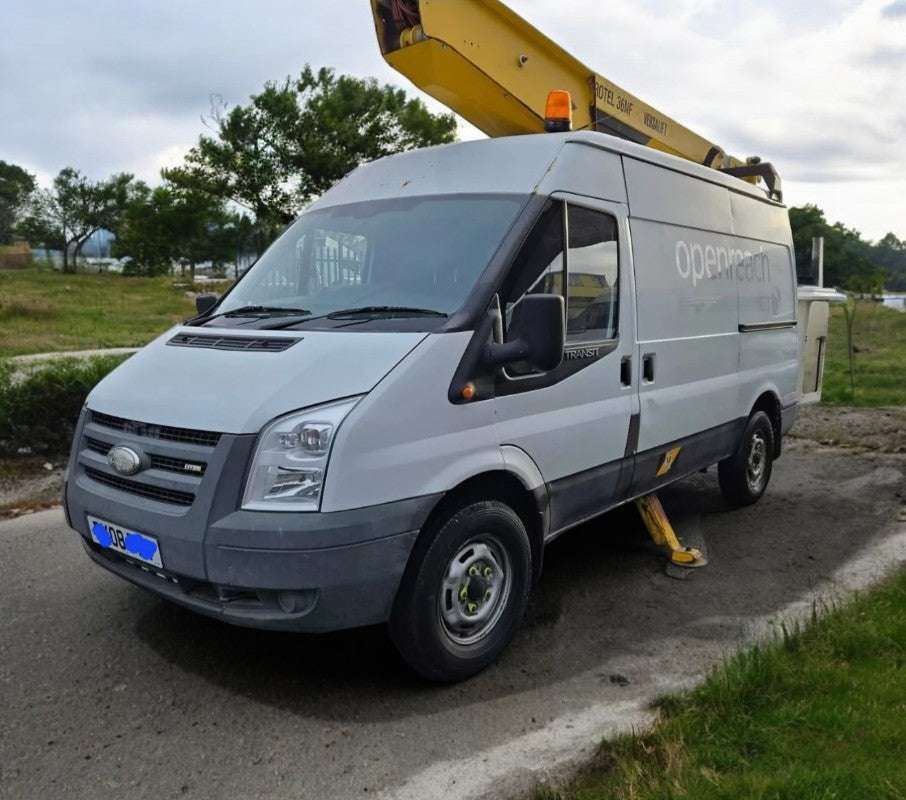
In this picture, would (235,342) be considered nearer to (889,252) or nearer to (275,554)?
(275,554)

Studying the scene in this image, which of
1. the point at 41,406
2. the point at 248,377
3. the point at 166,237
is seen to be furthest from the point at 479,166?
the point at 166,237

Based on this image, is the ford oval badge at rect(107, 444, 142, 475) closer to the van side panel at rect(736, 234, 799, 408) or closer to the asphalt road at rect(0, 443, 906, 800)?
the asphalt road at rect(0, 443, 906, 800)

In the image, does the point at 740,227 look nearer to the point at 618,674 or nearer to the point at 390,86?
the point at 618,674

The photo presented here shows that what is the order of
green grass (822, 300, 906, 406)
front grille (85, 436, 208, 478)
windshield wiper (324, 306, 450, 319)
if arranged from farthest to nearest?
green grass (822, 300, 906, 406)
windshield wiper (324, 306, 450, 319)
front grille (85, 436, 208, 478)

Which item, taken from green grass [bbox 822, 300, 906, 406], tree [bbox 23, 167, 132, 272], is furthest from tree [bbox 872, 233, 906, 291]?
tree [bbox 23, 167, 132, 272]

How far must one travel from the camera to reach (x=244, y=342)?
3.68 metres

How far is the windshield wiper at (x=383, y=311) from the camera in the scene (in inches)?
144

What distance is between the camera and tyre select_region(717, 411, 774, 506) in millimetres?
6223

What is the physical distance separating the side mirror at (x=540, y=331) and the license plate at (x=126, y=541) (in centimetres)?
164

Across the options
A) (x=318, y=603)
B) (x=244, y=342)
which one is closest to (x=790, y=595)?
(x=318, y=603)

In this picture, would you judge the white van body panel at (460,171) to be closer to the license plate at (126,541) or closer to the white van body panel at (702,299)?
the white van body panel at (702,299)

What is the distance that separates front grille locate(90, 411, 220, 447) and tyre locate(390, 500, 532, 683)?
36.5 inches

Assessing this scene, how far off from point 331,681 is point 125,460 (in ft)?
4.23

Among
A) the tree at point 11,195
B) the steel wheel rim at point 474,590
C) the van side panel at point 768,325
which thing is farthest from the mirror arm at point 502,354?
the tree at point 11,195
